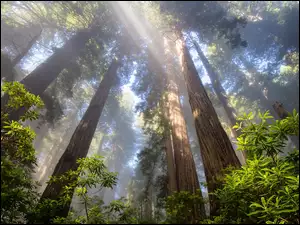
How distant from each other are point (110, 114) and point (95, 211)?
22.7m

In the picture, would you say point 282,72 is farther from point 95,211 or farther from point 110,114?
point 95,211

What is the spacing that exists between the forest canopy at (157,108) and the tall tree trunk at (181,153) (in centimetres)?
4

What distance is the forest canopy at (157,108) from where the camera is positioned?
227 centimetres

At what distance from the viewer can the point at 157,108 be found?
10055mm

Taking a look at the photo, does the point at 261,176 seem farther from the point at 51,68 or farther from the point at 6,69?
the point at 6,69

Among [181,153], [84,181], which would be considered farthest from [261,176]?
[181,153]

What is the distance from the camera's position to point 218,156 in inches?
162

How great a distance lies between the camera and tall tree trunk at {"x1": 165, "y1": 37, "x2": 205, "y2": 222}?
5.67m

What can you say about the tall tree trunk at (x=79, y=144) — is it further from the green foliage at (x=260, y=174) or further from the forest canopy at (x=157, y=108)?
the green foliage at (x=260, y=174)

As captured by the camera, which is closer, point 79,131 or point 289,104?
point 79,131

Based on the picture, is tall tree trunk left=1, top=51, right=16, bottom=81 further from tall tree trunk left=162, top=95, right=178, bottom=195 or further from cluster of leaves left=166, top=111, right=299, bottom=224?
cluster of leaves left=166, top=111, right=299, bottom=224

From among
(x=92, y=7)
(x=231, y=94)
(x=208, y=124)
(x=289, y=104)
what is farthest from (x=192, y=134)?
(x=208, y=124)

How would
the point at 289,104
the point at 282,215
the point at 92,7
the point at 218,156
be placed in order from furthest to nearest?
the point at 289,104, the point at 92,7, the point at 218,156, the point at 282,215

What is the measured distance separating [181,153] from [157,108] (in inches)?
137
